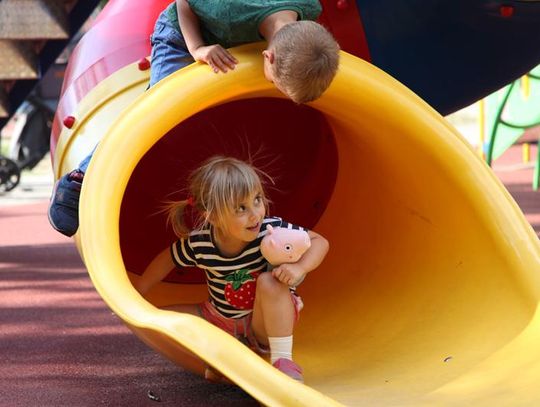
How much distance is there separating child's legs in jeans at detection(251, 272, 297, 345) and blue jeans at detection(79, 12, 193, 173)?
0.71 m

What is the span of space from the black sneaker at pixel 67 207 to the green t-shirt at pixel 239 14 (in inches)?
24.2

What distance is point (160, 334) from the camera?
7.65 feet

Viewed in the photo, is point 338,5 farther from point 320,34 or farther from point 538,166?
point 538,166

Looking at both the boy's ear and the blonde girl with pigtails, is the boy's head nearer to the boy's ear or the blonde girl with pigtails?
the boy's ear

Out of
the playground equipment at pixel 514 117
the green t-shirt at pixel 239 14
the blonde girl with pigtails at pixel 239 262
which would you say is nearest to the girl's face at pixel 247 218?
the blonde girl with pigtails at pixel 239 262

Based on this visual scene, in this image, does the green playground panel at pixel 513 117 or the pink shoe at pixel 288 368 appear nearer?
the pink shoe at pixel 288 368

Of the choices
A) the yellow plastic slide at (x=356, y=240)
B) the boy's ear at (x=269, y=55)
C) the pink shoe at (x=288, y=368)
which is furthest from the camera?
the pink shoe at (x=288, y=368)

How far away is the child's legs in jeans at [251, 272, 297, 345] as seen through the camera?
283cm

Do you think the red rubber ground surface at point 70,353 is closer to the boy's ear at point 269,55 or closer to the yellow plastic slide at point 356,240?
the yellow plastic slide at point 356,240

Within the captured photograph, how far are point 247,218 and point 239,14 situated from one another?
0.57 metres

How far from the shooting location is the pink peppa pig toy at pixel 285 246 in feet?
9.32

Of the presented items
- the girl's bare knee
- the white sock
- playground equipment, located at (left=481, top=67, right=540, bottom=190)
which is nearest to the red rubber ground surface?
the white sock

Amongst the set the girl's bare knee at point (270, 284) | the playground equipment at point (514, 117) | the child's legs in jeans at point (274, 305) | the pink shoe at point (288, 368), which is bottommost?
the playground equipment at point (514, 117)

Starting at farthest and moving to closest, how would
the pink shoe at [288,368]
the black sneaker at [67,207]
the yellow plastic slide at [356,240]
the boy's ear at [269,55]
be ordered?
1. the black sneaker at [67,207]
2. the pink shoe at [288,368]
3. the boy's ear at [269,55]
4. the yellow plastic slide at [356,240]
